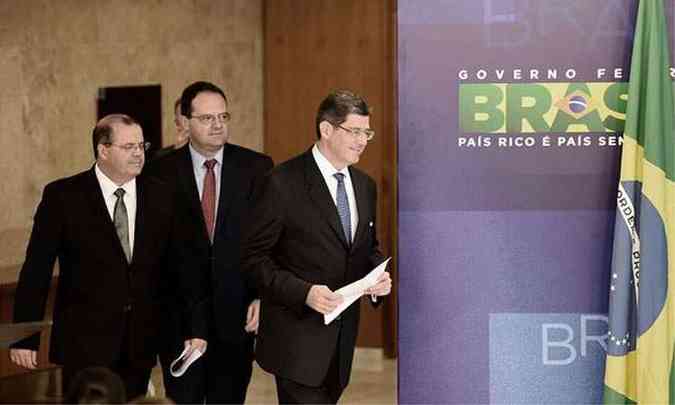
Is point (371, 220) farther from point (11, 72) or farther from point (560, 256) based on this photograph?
point (11, 72)

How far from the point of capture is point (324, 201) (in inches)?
229

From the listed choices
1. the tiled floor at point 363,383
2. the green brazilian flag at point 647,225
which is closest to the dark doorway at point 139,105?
the tiled floor at point 363,383

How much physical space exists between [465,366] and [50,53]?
476cm

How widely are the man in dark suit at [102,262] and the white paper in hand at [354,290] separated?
0.98 metres

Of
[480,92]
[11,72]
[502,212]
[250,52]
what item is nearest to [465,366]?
[502,212]

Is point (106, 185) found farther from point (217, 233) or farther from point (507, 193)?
point (507, 193)

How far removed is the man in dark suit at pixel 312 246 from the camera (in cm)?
577

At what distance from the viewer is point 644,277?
232 inches

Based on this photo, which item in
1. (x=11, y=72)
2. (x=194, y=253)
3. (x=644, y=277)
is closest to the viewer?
(x=644, y=277)

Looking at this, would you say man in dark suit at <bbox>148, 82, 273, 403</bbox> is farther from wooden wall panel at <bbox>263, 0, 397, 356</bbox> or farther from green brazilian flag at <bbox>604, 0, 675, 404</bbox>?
wooden wall panel at <bbox>263, 0, 397, 356</bbox>

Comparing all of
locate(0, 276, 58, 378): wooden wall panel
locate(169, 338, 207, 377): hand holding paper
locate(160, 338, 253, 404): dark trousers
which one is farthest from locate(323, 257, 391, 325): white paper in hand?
locate(0, 276, 58, 378): wooden wall panel

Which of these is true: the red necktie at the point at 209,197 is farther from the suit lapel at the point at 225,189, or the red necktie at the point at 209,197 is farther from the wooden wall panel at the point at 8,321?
the wooden wall panel at the point at 8,321

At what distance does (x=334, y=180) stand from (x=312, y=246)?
32 centimetres

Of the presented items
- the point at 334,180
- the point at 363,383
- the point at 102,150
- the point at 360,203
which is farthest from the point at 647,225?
the point at 363,383
